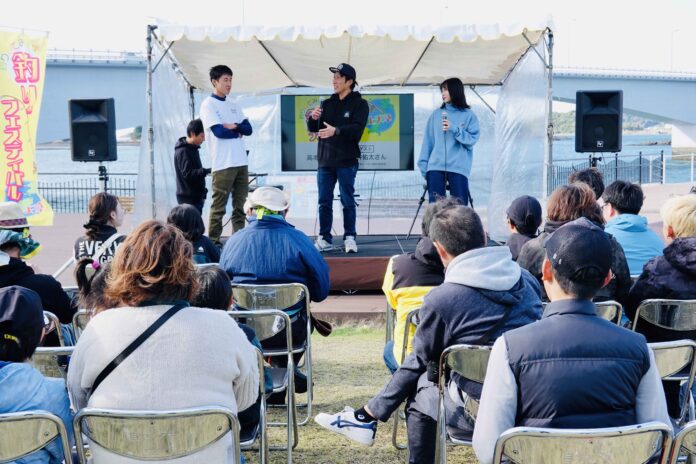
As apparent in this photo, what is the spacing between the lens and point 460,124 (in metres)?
7.16

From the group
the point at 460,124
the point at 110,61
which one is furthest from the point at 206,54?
the point at 110,61

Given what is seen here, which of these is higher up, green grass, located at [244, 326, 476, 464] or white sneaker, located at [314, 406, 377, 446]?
white sneaker, located at [314, 406, 377, 446]

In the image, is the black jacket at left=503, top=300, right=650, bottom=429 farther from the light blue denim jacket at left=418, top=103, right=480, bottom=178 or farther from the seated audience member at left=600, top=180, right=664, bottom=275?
the light blue denim jacket at left=418, top=103, right=480, bottom=178

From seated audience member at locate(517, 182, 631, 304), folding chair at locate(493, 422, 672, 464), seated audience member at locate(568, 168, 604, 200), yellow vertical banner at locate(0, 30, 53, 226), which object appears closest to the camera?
folding chair at locate(493, 422, 672, 464)

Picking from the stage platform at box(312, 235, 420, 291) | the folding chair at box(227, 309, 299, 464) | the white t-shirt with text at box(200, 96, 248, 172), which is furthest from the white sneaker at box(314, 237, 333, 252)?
the folding chair at box(227, 309, 299, 464)

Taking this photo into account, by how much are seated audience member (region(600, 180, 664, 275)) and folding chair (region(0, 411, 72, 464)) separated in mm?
2931

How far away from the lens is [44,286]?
10.8 feet

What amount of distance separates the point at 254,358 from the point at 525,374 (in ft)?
2.42

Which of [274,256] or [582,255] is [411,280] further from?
[582,255]

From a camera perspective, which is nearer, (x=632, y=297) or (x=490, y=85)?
(x=632, y=297)

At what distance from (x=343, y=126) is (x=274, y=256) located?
10.3ft

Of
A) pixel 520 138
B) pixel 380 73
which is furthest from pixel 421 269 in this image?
pixel 380 73

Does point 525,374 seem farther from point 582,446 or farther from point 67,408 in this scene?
point 67,408

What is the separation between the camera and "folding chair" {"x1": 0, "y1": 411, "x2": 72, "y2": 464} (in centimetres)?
182
